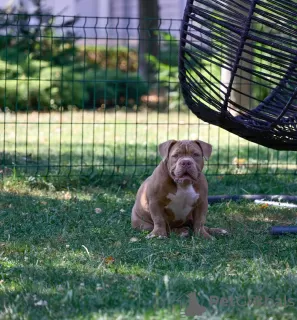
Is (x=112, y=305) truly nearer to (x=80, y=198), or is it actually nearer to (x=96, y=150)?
(x=80, y=198)

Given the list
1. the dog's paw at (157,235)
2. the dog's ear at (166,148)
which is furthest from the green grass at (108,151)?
the dog's paw at (157,235)

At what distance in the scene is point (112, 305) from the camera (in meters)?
3.59

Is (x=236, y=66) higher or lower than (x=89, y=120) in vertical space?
higher

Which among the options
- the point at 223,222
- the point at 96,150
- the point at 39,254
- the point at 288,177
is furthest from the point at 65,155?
the point at 39,254

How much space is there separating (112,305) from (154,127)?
909cm

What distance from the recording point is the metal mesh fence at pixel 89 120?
7.60 m

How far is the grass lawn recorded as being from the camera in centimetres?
356

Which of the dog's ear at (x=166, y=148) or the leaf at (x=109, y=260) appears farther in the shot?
the dog's ear at (x=166, y=148)

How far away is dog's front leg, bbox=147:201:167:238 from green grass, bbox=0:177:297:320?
14 centimetres

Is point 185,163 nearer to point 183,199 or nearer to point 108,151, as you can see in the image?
point 183,199

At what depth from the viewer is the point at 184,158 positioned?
5.25 m

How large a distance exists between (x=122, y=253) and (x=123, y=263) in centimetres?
24

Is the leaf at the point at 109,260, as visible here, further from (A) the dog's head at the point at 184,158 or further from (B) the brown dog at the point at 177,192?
(A) the dog's head at the point at 184,158

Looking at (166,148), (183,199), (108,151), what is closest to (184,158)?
(166,148)
